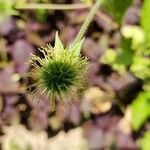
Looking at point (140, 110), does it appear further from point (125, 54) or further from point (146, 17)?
point (146, 17)

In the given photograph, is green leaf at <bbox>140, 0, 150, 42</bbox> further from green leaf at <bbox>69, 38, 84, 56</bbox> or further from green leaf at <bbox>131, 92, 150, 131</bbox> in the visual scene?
green leaf at <bbox>69, 38, 84, 56</bbox>

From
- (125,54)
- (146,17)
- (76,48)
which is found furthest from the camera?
(125,54)

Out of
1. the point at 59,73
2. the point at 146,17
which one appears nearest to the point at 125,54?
the point at 146,17

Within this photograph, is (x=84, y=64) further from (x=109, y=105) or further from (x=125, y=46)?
(x=109, y=105)

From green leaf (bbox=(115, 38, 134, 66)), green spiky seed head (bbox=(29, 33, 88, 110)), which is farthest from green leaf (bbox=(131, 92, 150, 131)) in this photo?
green spiky seed head (bbox=(29, 33, 88, 110))

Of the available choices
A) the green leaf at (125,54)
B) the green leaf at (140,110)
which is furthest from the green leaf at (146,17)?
the green leaf at (140,110)

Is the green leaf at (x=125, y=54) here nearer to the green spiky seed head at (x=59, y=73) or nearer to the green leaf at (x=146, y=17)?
the green leaf at (x=146, y=17)

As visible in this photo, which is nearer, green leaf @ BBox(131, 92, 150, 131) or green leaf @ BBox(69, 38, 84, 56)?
green leaf @ BBox(69, 38, 84, 56)

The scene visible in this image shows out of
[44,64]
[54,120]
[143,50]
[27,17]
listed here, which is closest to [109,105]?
[54,120]
